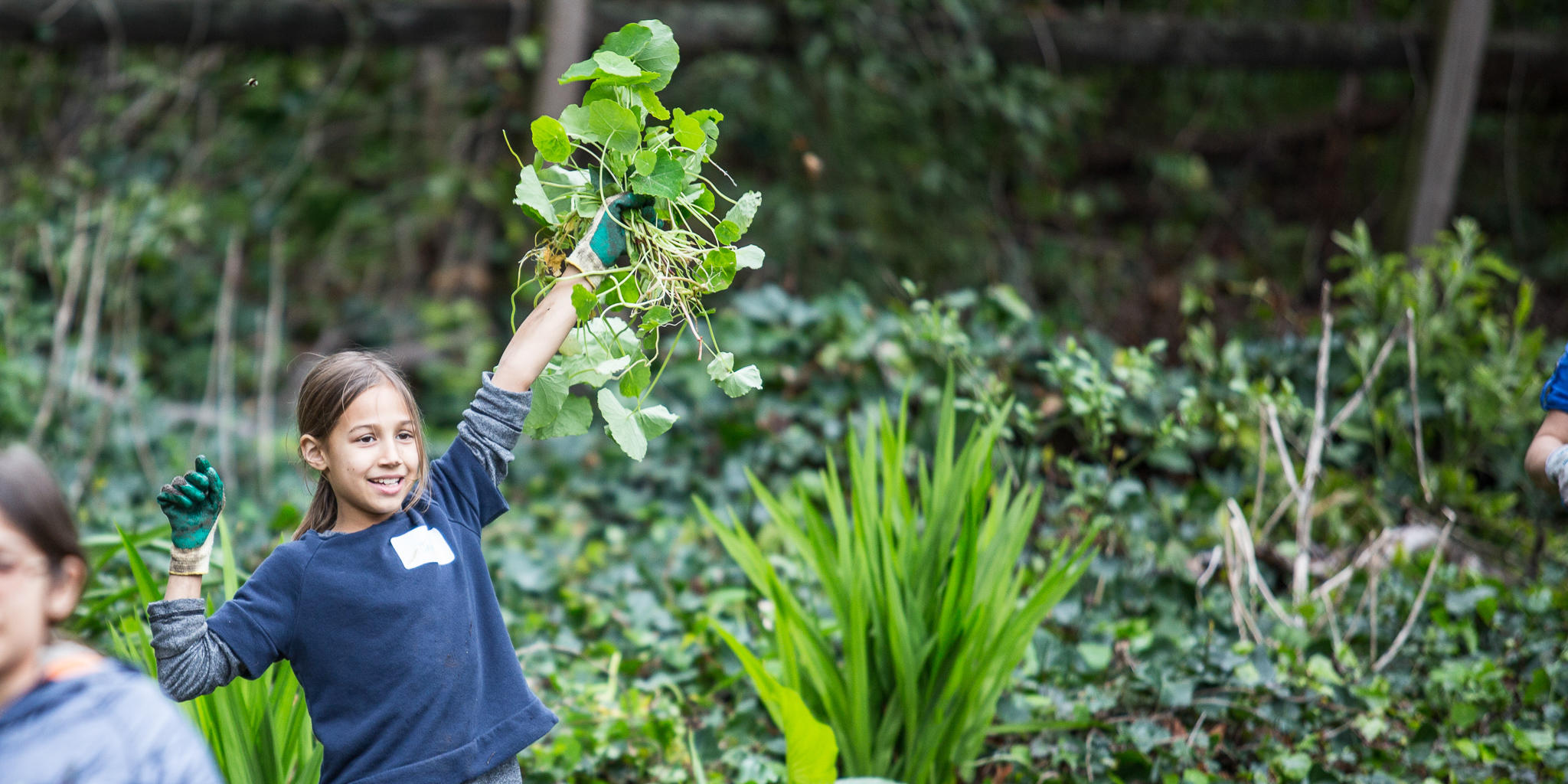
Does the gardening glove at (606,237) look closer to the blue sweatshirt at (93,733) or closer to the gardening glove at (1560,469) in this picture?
the blue sweatshirt at (93,733)

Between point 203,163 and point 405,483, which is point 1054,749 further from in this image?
point 203,163

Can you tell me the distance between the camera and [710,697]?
2.41 m

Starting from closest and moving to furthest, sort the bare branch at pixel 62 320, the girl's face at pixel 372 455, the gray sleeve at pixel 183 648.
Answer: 1. the gray sleeve at pixel 183 648
2. the girl's face at pixel 372 455
3. the bare branch at pixel 62 320

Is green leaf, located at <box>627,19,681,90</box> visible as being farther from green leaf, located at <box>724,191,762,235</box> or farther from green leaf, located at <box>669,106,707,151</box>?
green leaf, located at <box>724,191,762,235</box>

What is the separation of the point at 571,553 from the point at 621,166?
6.01 feet

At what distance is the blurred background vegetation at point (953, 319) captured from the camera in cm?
236

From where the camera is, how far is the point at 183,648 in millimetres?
1248

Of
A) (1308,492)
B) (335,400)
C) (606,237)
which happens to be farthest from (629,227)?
(1308,492)

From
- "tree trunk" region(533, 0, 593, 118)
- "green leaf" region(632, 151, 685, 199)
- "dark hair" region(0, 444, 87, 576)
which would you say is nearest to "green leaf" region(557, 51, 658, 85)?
"green leaf" region(632, 151, 685, 199)

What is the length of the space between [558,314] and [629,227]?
15 centimetres

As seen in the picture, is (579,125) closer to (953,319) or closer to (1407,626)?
(953,319)

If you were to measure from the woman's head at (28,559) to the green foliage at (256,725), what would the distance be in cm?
54

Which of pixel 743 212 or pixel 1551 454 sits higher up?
pixel 1551 454

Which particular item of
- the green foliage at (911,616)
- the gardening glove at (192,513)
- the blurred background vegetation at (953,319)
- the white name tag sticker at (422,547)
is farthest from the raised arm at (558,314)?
the blurred background vegetation at (953,319)
